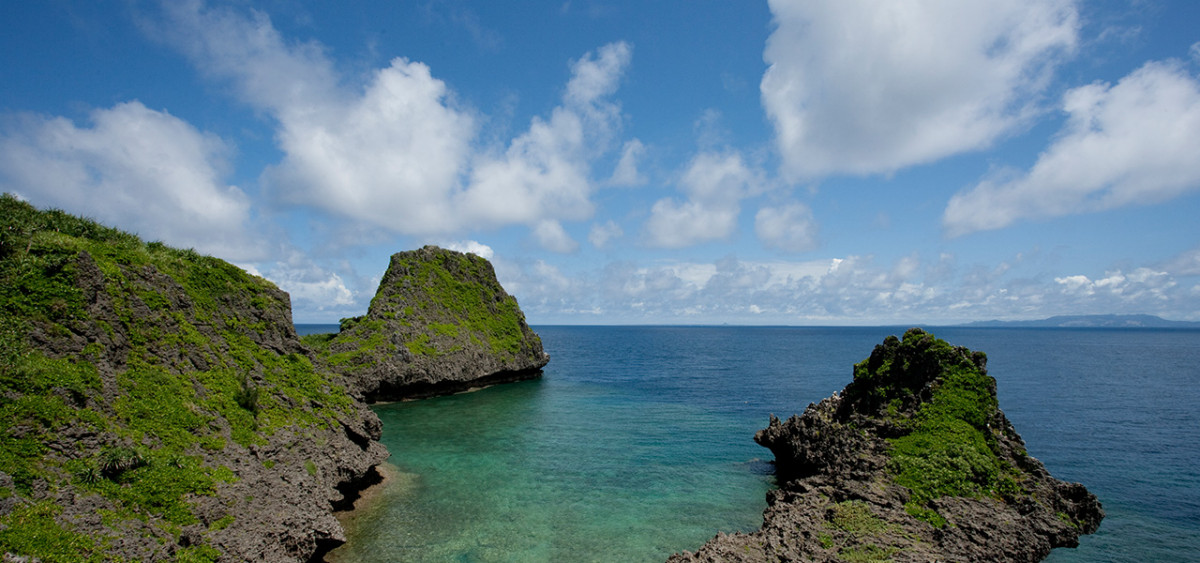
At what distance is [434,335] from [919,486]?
46.3m

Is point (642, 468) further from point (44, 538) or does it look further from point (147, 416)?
point (44, 538)

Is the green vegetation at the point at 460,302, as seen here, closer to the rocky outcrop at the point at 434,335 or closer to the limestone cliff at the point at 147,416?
the rocky outcrop at the point at 434,335

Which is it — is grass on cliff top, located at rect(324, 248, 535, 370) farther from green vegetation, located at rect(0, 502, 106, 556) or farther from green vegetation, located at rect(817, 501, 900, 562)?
green vegetation, located at rect(817, 501, 900, 562)

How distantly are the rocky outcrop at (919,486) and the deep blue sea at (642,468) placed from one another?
216 cm

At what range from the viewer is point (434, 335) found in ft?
179

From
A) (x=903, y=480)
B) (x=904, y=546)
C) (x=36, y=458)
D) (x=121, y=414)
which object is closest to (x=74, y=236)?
(x=121, y=414)

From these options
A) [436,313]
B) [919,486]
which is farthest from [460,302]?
[919,486]

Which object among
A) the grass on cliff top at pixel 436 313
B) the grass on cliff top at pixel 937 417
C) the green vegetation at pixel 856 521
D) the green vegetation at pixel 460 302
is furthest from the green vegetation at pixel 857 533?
the green vegetation at pixel 460 302

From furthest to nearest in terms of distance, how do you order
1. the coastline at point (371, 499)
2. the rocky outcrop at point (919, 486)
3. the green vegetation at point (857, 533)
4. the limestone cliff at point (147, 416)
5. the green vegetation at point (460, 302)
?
1. the green vegetation at point (460, 302)
2. the coastline at point (371, 499)
3. the rocky outcrop at point (919, 486)
4. the green vegetation at point (857, 533)
5. the limestone cliff at point (147, 416)

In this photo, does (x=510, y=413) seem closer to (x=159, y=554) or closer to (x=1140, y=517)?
(x=159, y=554)

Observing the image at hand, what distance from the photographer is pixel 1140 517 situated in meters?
22.6

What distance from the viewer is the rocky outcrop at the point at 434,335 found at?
48.3 metres

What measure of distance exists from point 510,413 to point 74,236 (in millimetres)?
31397

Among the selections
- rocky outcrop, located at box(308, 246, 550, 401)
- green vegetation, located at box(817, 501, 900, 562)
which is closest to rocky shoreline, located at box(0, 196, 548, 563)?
green vegetation, located at box(817, 501, 900, 562)
